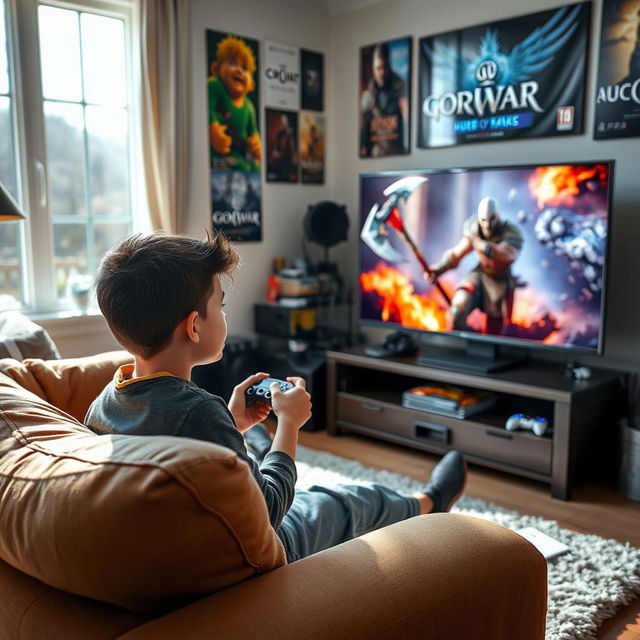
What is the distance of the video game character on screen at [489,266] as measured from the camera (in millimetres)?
3133

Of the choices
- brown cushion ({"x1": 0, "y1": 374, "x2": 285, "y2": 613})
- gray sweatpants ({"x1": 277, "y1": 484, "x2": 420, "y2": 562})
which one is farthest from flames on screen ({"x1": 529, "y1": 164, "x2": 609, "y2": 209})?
brown cushion ({"x1": 0, "y1": 374, "x2": 285, "y2": 613})

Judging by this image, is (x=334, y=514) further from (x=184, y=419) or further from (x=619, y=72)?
(x=619, y=72)

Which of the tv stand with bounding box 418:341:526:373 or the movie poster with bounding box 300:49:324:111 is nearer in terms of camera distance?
the tv stand with bounding box 418:341:526:373

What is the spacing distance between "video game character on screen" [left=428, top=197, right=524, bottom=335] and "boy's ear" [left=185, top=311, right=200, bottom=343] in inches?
84.8

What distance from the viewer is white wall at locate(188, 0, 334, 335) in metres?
3.78

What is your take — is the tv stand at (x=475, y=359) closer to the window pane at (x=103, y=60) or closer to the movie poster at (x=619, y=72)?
the movie poster at (x=619, y=72)

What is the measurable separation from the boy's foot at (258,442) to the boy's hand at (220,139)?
172cm

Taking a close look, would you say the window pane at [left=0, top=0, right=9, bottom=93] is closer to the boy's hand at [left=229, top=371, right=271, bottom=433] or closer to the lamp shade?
the lamp shade

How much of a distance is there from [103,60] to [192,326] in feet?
8.99

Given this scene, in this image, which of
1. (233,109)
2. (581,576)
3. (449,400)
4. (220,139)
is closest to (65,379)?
(581,576)

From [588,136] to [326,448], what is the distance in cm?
193

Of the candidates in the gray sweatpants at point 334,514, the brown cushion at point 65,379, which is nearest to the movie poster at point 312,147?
the brown cushion at point 65,379

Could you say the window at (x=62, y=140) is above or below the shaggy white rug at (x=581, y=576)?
above

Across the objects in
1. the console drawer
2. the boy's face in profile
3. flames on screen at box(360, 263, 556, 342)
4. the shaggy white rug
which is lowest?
the shaggy white rug
